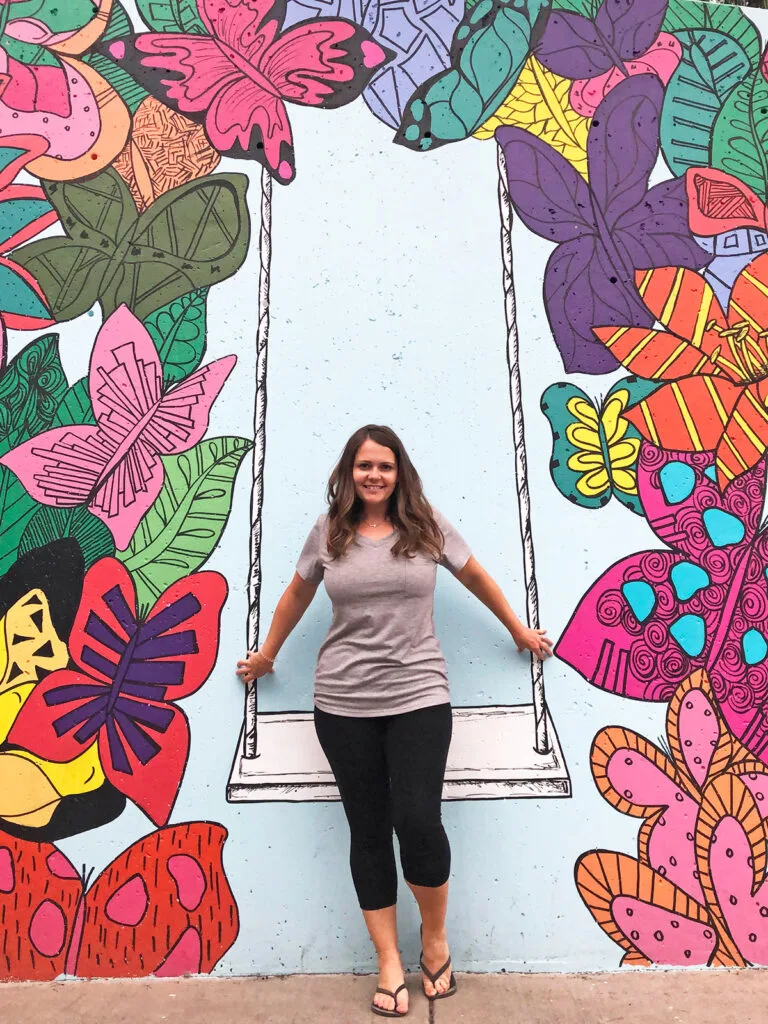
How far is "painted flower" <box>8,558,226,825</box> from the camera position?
102 inches

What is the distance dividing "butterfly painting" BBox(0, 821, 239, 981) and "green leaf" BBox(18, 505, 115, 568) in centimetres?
94

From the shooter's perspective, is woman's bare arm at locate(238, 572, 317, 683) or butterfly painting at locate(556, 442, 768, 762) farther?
butterfly painting at locate(556, 442, 768, 762)

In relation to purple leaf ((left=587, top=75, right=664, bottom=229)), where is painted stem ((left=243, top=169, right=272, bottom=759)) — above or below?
below

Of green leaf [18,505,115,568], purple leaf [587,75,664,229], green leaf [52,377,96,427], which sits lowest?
green leaf [18,505,115,568]

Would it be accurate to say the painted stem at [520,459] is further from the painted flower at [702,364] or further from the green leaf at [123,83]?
the green leaf at [123,83]

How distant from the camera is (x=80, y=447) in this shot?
2742mm

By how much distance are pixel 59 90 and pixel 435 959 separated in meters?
3.20

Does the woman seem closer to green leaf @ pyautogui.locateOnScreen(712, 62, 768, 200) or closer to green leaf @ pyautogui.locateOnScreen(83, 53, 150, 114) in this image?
green leaf @ pyautogui.locateOnScreen(83, 53, 150, 114)

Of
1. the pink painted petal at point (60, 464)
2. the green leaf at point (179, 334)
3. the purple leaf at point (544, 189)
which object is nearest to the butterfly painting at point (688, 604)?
the purple leaf at point (544, 189)

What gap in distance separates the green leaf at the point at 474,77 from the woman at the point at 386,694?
1233 mm

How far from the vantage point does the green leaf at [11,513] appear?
2.70 meters

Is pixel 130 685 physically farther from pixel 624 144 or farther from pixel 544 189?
pixel 624 144

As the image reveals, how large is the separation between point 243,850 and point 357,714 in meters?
0.67

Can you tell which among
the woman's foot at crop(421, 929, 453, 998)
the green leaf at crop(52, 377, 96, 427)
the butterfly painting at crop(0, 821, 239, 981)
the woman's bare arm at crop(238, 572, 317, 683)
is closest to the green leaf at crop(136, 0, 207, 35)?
the green leaf at crop(52, 377, 96, 427)
